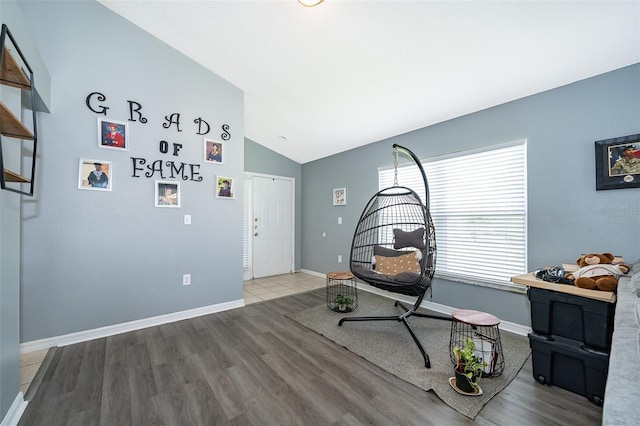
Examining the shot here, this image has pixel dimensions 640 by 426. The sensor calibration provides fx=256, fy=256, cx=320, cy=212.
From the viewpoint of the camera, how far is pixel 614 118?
6.57 feet

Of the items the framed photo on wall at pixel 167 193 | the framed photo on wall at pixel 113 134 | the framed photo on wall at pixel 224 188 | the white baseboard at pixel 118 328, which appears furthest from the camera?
the framed photo on wall at pixel 224 188

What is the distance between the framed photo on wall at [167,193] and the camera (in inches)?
107

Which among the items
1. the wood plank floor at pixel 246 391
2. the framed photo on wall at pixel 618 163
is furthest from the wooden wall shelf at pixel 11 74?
the framed photo on wall at pixel 618 163

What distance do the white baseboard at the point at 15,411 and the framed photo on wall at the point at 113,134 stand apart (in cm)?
200

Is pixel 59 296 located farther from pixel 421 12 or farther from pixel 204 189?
Answer: pixel 421 12

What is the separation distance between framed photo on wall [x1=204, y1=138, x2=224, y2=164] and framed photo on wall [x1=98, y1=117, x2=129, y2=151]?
0.75m

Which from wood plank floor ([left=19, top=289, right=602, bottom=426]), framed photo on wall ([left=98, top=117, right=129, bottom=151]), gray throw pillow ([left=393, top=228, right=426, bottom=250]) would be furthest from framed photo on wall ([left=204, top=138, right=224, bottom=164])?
gray throw pillow ([left=393, top=228, right=426, bottom=250])

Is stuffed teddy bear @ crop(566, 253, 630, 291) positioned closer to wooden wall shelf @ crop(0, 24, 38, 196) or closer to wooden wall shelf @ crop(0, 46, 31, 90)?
wooden wall shelf @ crop(0, 24, 38, 196)

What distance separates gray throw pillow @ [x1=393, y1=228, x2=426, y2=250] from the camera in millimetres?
2834

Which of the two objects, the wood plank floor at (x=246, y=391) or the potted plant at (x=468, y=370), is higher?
the potted plant at (x=468, y=370)

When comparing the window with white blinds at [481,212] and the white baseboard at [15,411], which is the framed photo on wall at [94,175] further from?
the window with white blinds at [481,212]

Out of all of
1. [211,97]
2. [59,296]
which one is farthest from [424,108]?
[59,296]

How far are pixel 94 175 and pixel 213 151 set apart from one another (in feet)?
3.77

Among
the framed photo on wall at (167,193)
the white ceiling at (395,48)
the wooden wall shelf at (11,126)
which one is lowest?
the framed photo on wall at (167,193)
